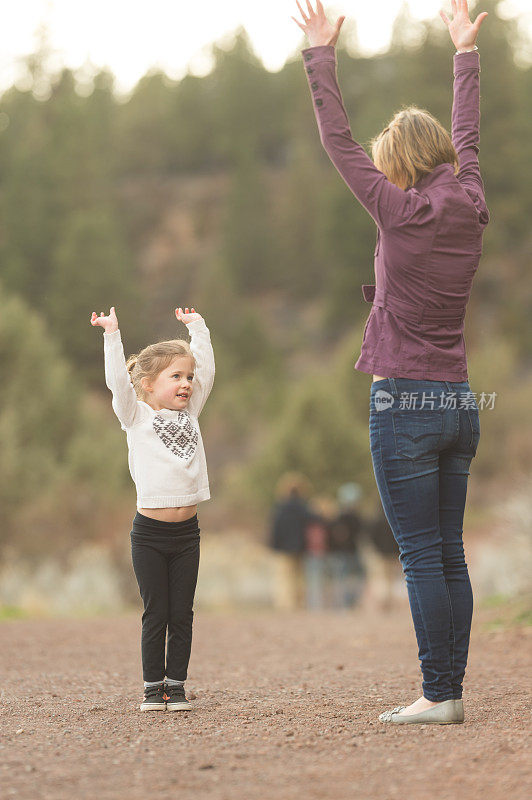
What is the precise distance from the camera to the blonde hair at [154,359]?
453 cm

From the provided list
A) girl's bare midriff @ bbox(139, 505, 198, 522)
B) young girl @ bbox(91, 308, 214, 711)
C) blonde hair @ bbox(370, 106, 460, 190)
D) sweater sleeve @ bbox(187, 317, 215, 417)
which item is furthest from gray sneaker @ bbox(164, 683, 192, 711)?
blonde hair @ bbox(370, 106, 460, 190)

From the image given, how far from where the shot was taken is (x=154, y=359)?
4.54 metres

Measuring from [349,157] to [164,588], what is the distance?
1.85 m

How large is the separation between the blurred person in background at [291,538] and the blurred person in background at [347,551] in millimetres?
444

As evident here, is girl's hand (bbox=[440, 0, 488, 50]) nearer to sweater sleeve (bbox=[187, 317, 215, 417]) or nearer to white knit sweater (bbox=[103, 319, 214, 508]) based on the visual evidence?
sweater sleeve (bbox=[187, 317, 215, 417])

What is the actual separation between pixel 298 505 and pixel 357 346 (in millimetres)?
15049

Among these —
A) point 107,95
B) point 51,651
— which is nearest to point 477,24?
point 51,651

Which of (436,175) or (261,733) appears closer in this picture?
(261,733)

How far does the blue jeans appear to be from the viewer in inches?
148

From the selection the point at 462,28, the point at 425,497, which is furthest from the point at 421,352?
the point at 462,28

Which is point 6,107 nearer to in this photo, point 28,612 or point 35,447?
point 35,447

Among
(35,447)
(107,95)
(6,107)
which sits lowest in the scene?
(35,447)

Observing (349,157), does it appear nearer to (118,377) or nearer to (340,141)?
(340,141)

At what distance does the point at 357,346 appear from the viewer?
30.1 metres
